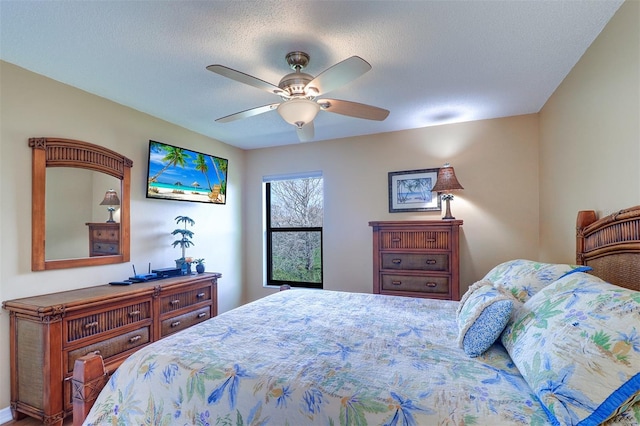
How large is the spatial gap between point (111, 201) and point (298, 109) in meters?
2.00

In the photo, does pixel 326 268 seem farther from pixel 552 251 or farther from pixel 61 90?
pixel 61 90

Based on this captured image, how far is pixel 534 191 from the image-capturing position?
3.02 meters

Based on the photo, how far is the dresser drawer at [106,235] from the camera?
8.45 ft

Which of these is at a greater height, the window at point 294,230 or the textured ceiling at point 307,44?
the textured ceiling at point 307,44

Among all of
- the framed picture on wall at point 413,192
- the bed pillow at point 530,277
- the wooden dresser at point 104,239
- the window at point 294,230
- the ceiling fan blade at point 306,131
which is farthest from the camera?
the window at point 294,230

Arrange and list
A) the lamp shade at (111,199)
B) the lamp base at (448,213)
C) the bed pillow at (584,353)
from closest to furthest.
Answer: the bed pillow at (584,353)
the lamp shade at (111,199)
the lamp base at (448,213)

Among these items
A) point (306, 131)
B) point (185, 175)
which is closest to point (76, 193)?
point (185, 175)

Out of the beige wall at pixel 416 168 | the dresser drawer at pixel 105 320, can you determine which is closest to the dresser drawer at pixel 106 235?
the dresser drawer at pixel 105 320

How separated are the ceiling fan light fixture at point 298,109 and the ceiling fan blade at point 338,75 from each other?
0.09 m

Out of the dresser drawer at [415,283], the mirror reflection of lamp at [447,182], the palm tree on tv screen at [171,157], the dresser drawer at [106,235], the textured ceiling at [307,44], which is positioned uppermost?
the textured ceiling at [307,44]

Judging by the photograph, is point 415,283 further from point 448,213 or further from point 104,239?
point 104,239

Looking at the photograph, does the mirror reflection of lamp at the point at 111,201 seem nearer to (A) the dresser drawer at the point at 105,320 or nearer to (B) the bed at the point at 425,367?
(A) the dresser drawer at the point at 105,320

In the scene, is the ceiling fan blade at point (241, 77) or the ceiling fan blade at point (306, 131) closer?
the ceiling fan blade at point (241, 77)

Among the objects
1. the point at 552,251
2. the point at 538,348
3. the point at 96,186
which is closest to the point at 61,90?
the point at 96,186
